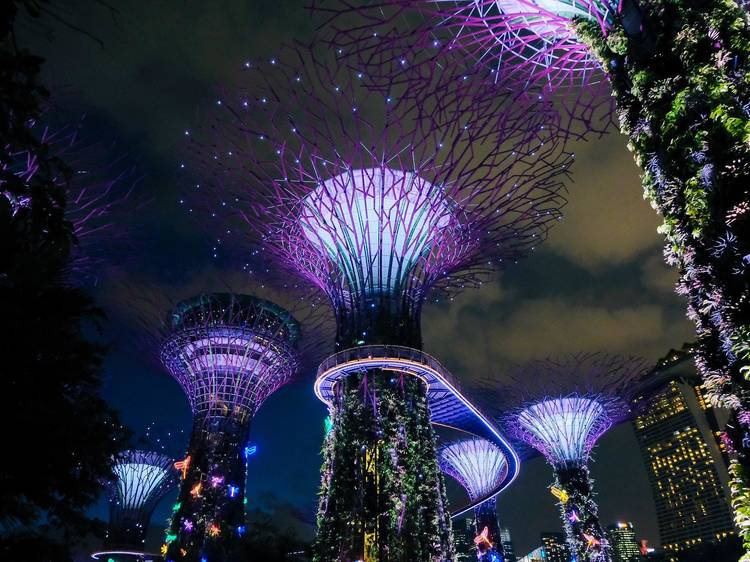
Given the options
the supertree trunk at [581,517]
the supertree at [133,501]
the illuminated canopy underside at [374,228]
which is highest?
the illuminated canopy underside at [374,228]

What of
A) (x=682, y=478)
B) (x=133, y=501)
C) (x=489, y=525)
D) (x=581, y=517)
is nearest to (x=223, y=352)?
(x=133, y=501)

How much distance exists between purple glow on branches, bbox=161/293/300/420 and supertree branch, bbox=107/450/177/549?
18.6 m

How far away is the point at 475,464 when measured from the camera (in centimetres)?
4388

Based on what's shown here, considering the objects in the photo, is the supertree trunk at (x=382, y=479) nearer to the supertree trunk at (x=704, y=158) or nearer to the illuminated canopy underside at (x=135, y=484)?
the supertree trunk at (x=704, y=158)

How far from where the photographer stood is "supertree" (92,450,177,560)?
43.8m

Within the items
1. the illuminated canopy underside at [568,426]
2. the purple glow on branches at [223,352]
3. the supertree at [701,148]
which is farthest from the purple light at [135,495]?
the supertree at [701,148]

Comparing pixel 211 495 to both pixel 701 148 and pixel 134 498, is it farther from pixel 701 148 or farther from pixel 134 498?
pixel 701 148

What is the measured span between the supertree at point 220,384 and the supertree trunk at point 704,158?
89.1 feet

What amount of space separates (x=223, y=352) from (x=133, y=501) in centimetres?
2403

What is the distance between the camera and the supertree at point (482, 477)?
4234 cm

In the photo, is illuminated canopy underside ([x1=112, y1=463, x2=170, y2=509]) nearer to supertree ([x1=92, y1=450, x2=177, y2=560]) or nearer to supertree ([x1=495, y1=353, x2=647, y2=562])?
supertree ([x1=92, y1=450, x2=177, y2=560])

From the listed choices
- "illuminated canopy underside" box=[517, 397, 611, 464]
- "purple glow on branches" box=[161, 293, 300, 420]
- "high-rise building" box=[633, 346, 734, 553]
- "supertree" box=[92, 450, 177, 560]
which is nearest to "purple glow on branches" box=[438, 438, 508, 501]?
"illuminated canopy underside" box=[517, 397, 611, 464]

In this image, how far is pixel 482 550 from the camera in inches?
1666

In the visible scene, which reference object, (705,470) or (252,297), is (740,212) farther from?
(705,470)
